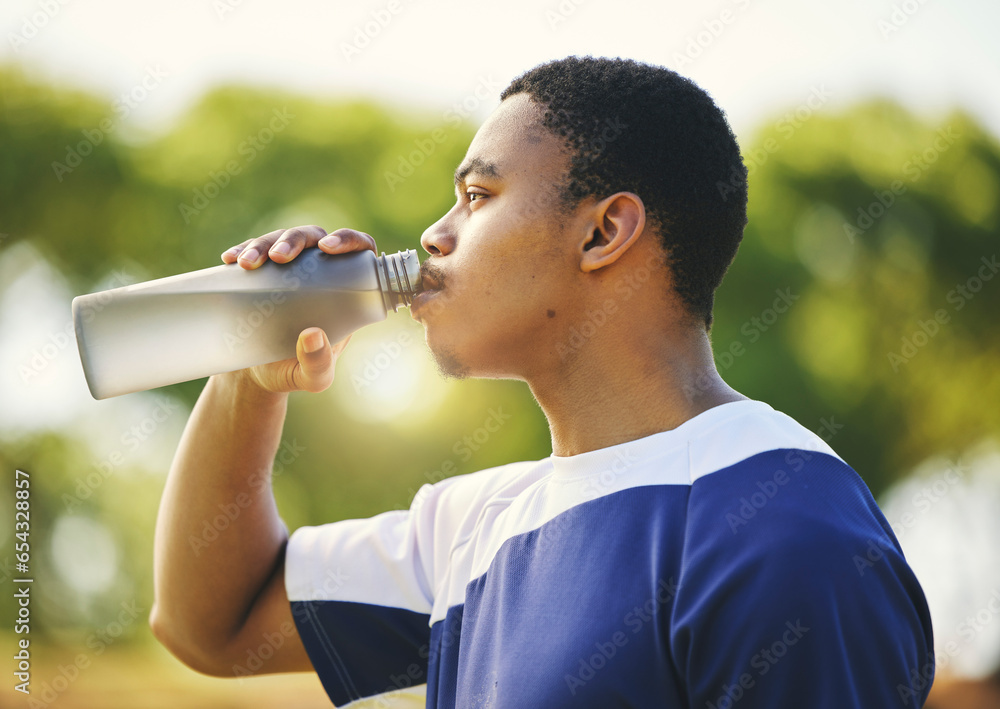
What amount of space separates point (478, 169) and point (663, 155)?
0.81 ft

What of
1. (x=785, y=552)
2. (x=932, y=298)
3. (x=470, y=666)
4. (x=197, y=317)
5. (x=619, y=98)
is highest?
(x=619, y=98)

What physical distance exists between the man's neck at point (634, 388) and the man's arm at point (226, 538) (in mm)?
489

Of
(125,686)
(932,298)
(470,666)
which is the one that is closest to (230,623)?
(470,666)

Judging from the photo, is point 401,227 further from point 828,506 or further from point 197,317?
point 828,506

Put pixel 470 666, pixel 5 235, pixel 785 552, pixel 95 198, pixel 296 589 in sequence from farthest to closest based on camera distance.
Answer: pixel 95 198 → pixel 5 235 → pixel 296 589 → pixel 470 666 → pixel 785 552

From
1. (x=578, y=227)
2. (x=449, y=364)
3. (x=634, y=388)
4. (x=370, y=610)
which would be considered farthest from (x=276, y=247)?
(x=370, y=610)

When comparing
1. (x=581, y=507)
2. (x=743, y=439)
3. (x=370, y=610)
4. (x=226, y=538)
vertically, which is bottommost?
(x=370, y=610)

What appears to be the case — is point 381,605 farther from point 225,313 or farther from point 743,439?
point 743,439

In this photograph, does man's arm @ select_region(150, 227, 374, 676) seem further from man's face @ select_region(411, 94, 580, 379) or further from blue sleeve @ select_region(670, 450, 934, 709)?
blue sleeve @ select_region(670, 450, 934, 709)

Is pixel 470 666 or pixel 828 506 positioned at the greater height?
pixel 828 506

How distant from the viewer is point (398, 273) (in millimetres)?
1081

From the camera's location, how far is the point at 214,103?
164 inches

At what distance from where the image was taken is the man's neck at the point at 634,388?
1.01 m

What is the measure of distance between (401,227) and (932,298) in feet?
9.63
